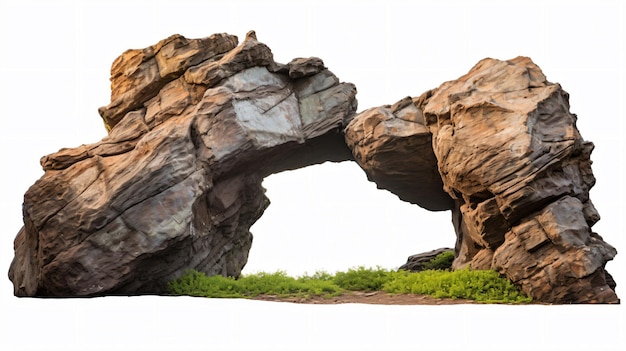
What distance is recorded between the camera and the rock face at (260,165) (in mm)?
13375

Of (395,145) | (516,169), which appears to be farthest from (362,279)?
(516,169)

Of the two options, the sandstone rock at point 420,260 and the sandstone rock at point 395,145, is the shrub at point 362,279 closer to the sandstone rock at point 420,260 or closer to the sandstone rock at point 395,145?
the sandstone rock at point 395,145

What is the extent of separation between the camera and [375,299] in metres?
14.2

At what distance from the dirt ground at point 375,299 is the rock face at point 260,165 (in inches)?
64.2

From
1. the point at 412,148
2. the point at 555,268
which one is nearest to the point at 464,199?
the point at 412,148

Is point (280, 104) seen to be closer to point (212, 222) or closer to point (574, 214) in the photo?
point (212, 222)

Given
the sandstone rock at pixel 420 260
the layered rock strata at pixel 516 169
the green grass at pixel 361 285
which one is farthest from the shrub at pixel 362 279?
the sandstone rock at pixel 420 260

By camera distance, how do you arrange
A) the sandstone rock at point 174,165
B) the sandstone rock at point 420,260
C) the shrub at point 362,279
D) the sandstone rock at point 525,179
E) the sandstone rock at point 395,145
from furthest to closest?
the sandstone rock at point 420,260 → the sandstone rock at point 395,145 → the shrub at point 362,279 → the sandstone rock at point 174,165 → the sandstone rock at point 525,179

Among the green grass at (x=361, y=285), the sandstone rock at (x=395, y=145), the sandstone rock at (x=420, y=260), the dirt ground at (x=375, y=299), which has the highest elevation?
the sandstone rock at (x=395, y=145)

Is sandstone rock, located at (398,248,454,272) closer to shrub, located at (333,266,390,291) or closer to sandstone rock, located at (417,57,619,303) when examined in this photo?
shrub, located at (333,266,390,291)

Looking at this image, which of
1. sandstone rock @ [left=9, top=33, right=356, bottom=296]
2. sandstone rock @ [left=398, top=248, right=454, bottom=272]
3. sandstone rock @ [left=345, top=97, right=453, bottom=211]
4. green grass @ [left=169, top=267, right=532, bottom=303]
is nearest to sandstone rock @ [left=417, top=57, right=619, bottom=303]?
green grass @ [left=169, top=267, right=532, bottom=303]

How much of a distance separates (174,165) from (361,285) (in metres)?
5.16

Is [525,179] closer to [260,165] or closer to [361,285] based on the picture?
[361,285]

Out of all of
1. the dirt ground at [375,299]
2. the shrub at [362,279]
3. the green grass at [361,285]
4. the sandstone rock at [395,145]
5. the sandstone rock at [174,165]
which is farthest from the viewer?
the sandstone rock at [395,145]
